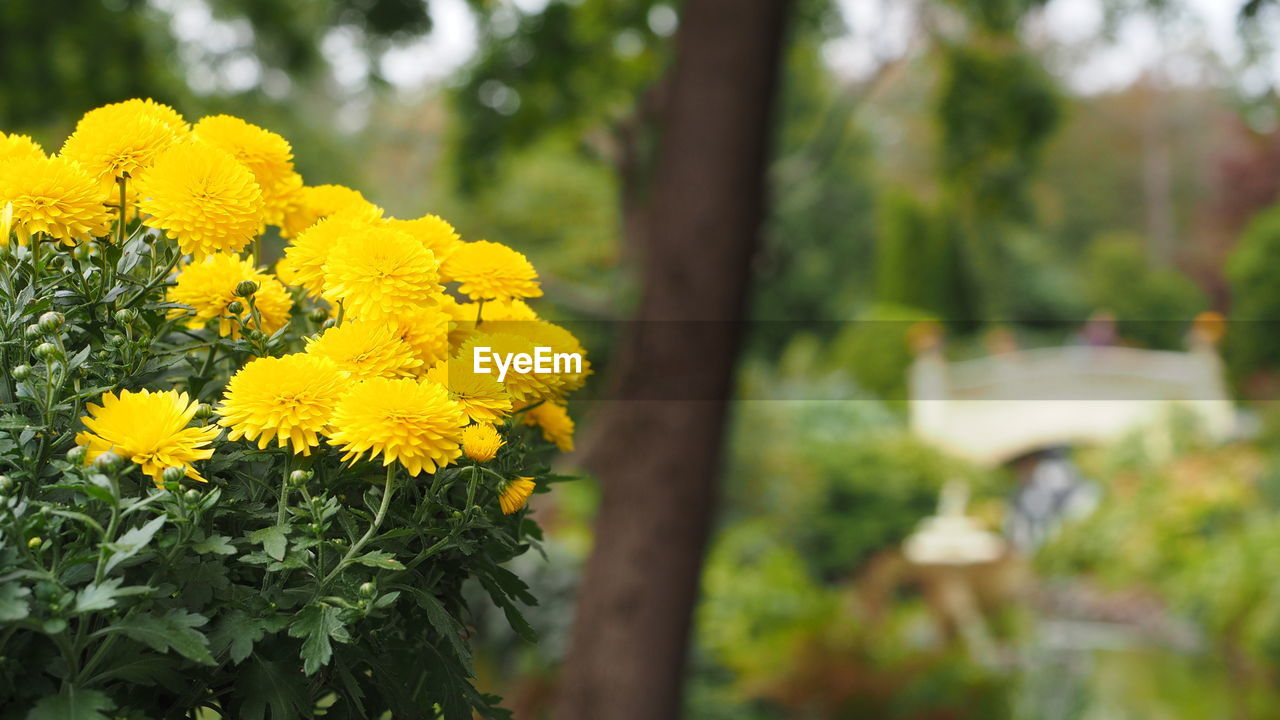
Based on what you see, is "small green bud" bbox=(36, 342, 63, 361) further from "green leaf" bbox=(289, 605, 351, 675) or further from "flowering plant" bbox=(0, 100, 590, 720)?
"green leaf" bbox=(289, 605, 351, 675)

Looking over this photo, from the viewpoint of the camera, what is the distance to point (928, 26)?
6836 millimetres

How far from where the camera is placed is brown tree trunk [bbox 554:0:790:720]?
290cm

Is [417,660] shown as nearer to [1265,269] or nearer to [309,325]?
[309,325]

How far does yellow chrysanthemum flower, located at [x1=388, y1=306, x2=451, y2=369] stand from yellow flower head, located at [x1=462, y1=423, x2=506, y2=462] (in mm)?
75

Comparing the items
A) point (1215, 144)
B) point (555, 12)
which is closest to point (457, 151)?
point (555, 12)

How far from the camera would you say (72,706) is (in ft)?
1.81

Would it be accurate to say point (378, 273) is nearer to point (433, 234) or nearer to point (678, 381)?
point (433, 234)

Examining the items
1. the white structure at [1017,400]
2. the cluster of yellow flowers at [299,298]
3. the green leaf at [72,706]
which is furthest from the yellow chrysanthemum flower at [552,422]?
the white structure at [1017,400]

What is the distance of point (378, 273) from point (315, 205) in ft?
0.64

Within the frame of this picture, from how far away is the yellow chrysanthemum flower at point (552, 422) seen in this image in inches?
31.2

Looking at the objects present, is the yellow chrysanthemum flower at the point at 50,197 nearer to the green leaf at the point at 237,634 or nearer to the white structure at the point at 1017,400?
the green leaf at the point at 237,634

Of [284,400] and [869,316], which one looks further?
[869,316]

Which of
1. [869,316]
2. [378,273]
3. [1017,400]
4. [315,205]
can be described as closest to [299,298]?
[315,205]

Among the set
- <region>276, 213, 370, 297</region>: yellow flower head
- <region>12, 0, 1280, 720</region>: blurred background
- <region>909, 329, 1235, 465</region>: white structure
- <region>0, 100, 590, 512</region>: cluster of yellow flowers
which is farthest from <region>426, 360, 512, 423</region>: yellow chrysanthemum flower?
<region>909, 329, 1235, 465</region>: white structure
